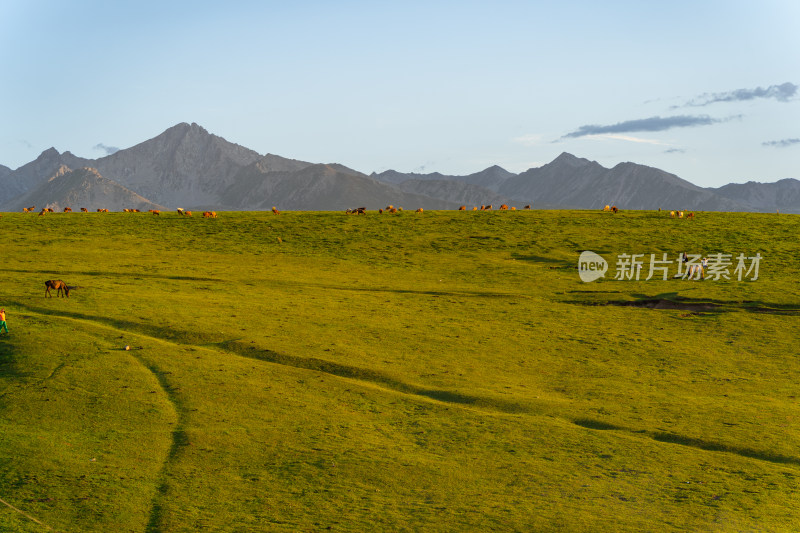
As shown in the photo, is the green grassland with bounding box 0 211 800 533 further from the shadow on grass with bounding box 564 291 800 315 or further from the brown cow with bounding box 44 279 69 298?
the brown cow with bounding box 44 279 69 298

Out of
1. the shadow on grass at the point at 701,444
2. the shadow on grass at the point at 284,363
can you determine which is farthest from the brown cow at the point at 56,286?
the shadow on grass at the point at 701,444

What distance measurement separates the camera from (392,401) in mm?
26422

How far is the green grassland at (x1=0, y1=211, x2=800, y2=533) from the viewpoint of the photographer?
1800 cm

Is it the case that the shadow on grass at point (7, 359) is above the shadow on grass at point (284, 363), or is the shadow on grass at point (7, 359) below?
below

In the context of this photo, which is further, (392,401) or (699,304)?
(699,304)

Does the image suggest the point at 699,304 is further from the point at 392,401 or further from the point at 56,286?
the point at 56,286

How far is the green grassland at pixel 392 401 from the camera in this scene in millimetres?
18000


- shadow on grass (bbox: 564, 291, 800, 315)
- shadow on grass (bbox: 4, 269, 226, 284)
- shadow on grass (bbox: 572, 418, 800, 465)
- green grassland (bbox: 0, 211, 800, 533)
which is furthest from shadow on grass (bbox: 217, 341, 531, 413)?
shadow on grass (bbox: 564, 291, 800, 315)

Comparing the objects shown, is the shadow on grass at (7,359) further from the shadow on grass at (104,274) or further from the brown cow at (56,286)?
the shadow on grass at (104,274)

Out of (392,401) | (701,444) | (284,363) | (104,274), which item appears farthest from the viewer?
(104,274)

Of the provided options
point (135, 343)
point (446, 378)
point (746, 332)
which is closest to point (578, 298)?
point (746, 332)

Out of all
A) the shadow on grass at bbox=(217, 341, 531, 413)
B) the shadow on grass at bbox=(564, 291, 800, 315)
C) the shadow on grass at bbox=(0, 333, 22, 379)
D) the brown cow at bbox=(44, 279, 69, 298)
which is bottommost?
the shadow on grass at bbox=(0, 333, 22, 379)

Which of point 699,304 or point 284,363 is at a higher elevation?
point 699,304

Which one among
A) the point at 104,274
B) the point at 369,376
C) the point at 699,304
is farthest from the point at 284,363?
the point at 699,304
